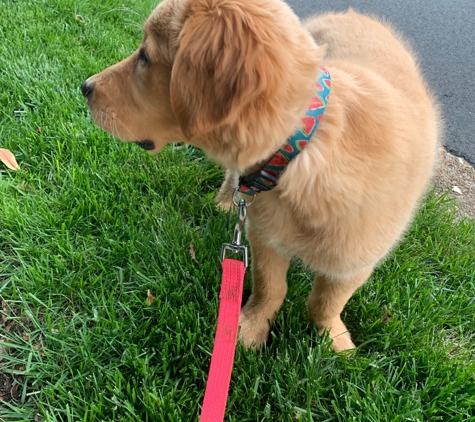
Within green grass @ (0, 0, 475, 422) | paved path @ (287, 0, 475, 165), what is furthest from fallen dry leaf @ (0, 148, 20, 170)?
paved path @ (287, 0, 475, 165)

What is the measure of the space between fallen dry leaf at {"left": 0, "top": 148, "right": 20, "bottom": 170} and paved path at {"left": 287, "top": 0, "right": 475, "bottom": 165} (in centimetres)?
320

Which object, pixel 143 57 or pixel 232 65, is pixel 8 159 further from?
pixel 232 65

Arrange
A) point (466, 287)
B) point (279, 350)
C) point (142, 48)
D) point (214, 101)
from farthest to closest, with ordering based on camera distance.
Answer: point (466, 287)
point (279, 350)
point (142, 48)
point (214, 101)

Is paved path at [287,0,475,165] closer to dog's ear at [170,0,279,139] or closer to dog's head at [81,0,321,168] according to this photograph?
dog's head at [81,0,321,168]

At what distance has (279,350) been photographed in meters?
2.11

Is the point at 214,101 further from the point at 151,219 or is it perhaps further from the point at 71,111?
→ the point at 71,111

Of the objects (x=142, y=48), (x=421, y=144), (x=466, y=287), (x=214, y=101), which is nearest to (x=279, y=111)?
(x=214, y=101)

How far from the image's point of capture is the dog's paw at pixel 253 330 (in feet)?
7.04

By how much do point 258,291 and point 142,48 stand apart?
123cm

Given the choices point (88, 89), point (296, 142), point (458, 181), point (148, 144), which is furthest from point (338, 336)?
point (458, 181)

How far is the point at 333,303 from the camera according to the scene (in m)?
2.02

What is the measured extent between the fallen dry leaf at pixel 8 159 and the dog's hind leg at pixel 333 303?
193 cm

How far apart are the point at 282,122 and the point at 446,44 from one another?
4.93 m

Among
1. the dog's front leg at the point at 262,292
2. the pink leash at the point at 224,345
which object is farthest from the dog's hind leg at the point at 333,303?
the pink leash at the point at 224,345
